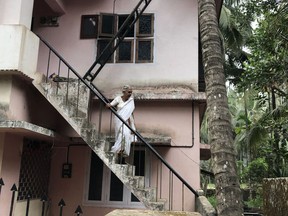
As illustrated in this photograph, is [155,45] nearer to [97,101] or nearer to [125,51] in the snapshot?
[125,51]

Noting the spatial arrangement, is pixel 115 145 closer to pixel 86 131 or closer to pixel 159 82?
pixel 86 131

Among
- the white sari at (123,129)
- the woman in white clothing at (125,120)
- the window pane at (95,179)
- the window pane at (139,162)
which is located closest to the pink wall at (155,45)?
the woman in white clothing at (125,120)

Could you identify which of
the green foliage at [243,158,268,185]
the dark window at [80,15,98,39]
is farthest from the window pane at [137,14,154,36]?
the green foliage at [243,158,268,185]

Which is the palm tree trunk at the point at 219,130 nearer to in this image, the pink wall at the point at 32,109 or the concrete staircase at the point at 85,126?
the concrete staircase at the point at 85,126

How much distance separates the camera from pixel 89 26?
946 cm

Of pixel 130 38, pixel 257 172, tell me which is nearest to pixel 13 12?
pixel 130 38

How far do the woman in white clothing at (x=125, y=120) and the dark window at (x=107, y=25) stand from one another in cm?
226

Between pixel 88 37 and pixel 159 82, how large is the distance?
2397mm

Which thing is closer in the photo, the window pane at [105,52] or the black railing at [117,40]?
the black railing at [117,40]

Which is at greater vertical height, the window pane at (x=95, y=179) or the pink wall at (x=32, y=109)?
the pink wall at (x=32, y=109)

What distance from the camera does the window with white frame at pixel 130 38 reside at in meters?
9.06

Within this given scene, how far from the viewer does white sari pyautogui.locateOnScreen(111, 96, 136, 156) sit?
291 inches

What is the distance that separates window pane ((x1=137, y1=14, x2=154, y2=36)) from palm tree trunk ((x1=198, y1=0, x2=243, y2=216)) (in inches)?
170

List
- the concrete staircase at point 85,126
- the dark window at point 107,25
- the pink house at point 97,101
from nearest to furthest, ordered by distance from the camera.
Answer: the concrete staircase at point 85,126, the pink house at point 97,101, the dark window at point 107,25
